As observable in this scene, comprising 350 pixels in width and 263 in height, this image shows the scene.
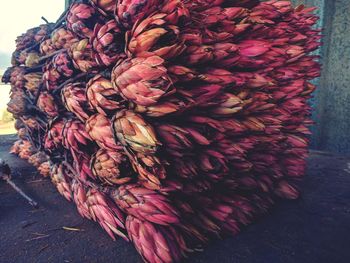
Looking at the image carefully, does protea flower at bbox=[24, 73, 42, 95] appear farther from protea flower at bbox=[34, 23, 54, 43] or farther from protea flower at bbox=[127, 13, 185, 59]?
protea flower at bbox=[127, 13, 185, 59]

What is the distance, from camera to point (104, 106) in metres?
1.28

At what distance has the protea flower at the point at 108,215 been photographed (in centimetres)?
134

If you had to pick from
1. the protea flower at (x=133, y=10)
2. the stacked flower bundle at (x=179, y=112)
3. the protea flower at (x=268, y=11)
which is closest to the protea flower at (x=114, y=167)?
the stacked flower bundle at (x=179, y=112)

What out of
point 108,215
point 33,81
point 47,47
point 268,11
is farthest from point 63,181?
point 268,11

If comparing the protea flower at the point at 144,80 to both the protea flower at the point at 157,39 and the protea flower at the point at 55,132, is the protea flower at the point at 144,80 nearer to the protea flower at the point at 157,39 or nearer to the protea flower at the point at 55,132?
the protea flower at the point at 157,39

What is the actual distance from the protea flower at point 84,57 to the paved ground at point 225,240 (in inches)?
30.6


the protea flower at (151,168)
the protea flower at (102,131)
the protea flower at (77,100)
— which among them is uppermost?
the protea flower at (77,100)

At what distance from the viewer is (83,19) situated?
1.52 meters

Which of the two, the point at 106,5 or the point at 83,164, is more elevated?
the point at 106,5

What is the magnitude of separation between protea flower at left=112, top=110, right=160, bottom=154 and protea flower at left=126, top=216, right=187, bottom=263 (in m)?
0.33

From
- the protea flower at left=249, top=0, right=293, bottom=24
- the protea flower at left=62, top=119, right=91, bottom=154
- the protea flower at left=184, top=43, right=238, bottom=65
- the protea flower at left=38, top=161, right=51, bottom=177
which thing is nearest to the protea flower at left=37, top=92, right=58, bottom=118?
the protea flower at left=62, top=119, right=91, bottom=154

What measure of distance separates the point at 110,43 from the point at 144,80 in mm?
316

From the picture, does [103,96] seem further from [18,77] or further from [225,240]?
[18,77]

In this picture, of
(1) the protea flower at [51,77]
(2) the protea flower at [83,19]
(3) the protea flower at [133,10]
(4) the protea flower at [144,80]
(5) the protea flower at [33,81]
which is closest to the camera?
(4) the protea flower at [144,80]
